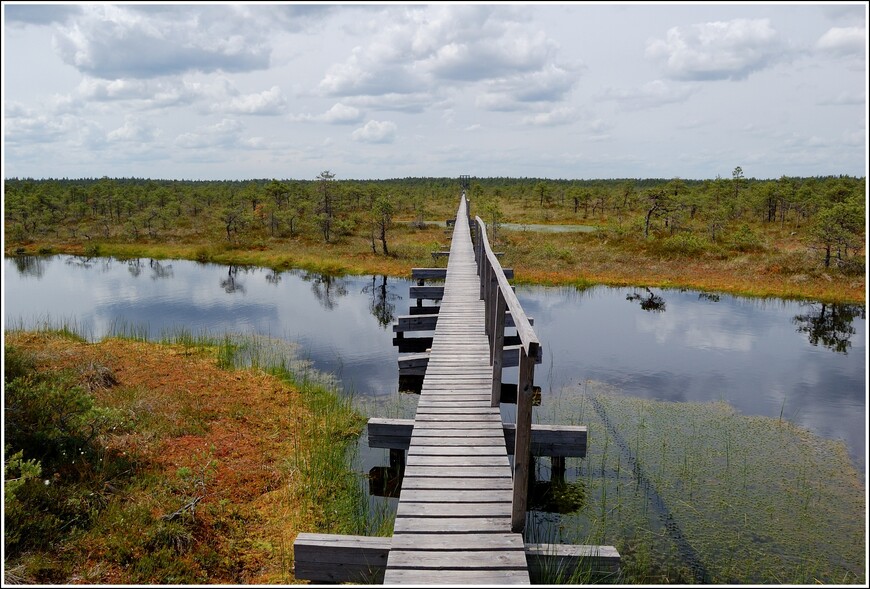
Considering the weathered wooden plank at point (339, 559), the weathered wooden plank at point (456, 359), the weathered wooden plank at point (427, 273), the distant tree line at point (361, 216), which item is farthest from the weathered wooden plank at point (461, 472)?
the distant tree line at point (361, 216)

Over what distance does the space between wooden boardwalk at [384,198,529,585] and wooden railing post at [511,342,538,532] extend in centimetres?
20

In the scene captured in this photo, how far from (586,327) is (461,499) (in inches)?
527

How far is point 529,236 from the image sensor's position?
126 feet

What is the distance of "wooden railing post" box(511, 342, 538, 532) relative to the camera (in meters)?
5.07

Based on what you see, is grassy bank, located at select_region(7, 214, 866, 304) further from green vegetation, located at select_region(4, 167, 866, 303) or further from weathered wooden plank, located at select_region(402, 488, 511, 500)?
weathered wooden plank, located at select_region(402, 488, 511, 500)

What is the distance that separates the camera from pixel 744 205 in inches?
1945

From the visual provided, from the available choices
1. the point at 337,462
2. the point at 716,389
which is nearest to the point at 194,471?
the point at 337,462

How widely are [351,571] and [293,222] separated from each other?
135 ft

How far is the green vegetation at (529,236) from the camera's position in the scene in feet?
83.1

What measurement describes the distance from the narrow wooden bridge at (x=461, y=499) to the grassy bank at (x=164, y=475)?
1.20m

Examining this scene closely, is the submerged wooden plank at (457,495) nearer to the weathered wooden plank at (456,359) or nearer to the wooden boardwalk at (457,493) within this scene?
the wooden boardwalk at (457,493)

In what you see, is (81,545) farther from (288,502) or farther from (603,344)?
(603,344)

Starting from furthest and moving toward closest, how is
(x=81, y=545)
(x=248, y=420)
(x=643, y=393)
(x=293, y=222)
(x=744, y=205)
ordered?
(x=744, y=205) → (x=293, y=222) → (x=643, y=393) → (x=248, y=420) → (x=81, y=545)

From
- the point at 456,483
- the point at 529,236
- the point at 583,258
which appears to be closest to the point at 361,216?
the point at 529,236
